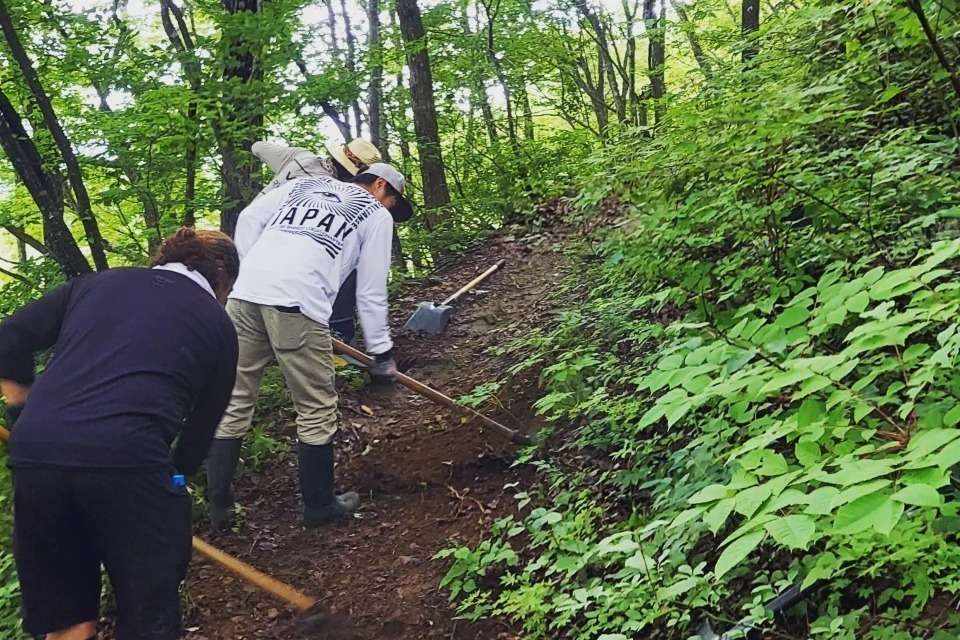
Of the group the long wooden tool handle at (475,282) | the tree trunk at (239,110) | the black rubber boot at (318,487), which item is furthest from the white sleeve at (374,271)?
the long wooden tool handle at (475,282)

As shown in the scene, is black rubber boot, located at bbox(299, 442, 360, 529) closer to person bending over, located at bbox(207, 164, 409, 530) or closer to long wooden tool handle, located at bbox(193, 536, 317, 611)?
person bending over, located at bbox(207, 164, 409, 530)

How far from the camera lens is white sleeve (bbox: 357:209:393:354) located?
188 inches

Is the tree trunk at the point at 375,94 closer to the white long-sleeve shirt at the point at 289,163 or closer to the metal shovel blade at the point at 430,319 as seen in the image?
the metal shovel blade at the point at 430,319

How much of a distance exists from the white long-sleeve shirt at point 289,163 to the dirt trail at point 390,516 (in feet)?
6.47

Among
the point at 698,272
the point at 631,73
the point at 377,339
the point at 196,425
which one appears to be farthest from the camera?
the point at 631,73

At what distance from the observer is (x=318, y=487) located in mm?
4699

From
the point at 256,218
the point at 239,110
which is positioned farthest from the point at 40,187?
the point at 256,218

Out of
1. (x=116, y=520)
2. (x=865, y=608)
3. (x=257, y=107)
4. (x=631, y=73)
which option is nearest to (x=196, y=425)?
(x=116, y=520)

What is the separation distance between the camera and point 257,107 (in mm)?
6594

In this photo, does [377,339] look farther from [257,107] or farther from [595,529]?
[257,107]

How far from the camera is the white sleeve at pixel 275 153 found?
5859mm

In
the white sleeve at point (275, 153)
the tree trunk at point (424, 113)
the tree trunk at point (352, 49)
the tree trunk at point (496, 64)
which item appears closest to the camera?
the white sleeve at point (275, 153)

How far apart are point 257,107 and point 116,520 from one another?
481cm

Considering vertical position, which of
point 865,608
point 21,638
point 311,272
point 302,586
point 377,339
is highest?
point 311,272
